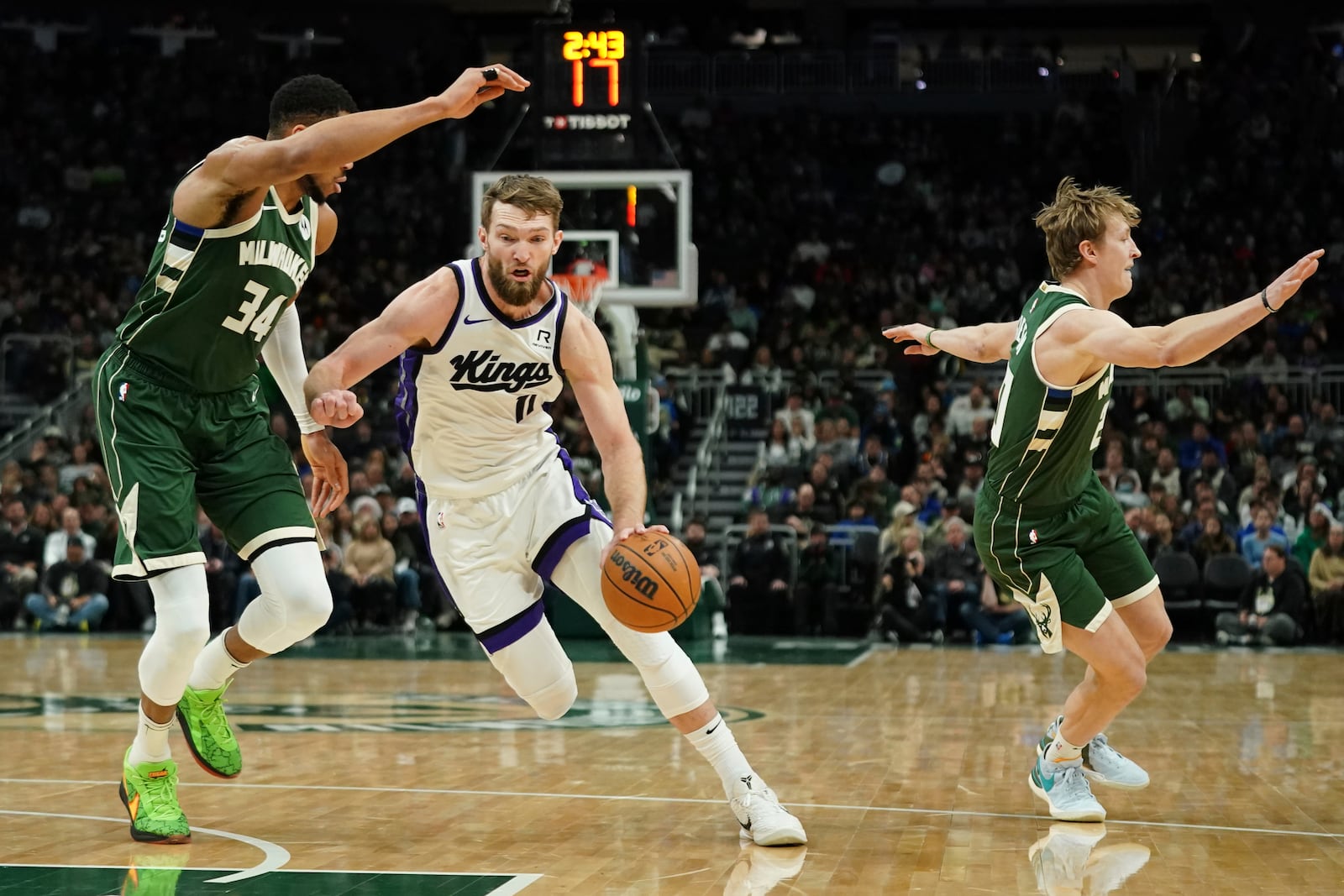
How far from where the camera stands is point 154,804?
17.7 feet

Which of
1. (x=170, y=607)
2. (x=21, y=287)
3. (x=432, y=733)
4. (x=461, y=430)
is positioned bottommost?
(x=432, y=733)

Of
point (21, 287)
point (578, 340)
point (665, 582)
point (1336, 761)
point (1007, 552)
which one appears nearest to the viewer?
point (665, 582)

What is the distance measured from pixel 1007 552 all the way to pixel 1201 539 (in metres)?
9.60

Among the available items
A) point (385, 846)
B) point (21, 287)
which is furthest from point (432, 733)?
point (21, 287)

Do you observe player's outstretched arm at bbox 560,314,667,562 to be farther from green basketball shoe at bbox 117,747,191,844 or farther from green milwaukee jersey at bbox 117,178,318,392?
green basketball shoe at bbox 117,747,191,844

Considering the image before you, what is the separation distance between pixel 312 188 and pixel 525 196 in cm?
73

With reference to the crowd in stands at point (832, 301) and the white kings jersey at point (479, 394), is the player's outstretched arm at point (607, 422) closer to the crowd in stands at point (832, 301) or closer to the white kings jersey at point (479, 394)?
the white kings jersey at point (479, 394)

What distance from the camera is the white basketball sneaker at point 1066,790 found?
574 cm

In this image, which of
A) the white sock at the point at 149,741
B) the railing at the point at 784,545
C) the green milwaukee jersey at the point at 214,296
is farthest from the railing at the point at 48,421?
the green milwaukee jersey at the point at 214,296

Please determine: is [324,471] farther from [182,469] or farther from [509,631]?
[509,631]

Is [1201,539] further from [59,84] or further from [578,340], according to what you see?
[59,84]

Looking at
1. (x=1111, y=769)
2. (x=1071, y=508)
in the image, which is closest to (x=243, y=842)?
(x=1071, y=508)

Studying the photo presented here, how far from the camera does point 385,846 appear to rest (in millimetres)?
5312

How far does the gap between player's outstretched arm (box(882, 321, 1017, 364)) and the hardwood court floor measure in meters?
1.72
